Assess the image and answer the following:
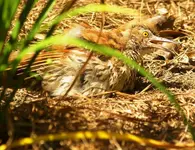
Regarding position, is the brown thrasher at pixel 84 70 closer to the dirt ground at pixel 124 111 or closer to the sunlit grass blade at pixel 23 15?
the dirt ground at pixel 124 111

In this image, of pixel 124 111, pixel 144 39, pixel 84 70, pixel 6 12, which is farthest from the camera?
pixel 144 39

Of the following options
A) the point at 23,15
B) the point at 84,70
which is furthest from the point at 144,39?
the point at 23,15

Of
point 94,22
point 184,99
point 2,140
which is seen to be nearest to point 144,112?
point 184,99

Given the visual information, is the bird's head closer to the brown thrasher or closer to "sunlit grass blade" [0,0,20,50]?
the brown thrasher

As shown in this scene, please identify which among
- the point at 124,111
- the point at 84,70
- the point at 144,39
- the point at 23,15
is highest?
the point at 23,15

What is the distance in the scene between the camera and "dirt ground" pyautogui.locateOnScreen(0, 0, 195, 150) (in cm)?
334

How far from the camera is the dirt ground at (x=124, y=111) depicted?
11.0 ft

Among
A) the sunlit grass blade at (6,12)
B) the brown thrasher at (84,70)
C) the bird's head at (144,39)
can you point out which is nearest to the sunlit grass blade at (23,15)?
the sunlit grass blade at (6,12)

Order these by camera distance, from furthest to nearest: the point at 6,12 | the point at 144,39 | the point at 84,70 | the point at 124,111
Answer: the point at 144,39 → the point at 84,70 → the point at 124,111 → the point at 6,12

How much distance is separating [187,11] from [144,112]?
104 inches

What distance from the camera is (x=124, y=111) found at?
160 inches

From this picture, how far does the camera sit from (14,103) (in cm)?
383

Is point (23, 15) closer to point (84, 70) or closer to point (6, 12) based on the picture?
point (6, 12)

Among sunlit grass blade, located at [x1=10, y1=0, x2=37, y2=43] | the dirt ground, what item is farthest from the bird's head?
sunlit grass blade, located at [x1=10, y1=0, x2=37, y2=43]
